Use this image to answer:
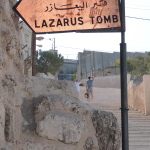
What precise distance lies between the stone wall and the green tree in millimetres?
22106

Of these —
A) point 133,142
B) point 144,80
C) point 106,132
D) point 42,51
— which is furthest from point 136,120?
point 42,51

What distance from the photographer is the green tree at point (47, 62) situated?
3545 centimetres

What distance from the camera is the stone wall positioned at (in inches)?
477

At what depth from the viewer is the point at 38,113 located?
105 inches

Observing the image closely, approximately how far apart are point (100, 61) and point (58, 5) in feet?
132

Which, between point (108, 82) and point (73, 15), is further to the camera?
point (108, 82)

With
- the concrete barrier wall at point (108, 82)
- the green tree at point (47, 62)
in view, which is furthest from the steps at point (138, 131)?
the green tree at point (47, 62)

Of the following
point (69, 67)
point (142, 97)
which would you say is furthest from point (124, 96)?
point (69, 67)

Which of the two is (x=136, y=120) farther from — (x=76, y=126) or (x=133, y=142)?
(x=76, y=126)

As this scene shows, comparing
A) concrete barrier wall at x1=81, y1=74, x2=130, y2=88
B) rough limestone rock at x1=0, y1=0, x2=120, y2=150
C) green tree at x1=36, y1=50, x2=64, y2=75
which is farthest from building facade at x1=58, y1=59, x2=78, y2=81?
rough limestone rock at x1=0, y1=0, x2=120, y2=150

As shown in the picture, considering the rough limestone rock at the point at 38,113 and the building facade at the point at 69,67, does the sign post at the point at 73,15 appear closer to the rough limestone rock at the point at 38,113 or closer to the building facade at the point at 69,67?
the rough limestone rock at the point at 38,113

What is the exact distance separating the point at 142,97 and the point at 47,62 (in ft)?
79.8

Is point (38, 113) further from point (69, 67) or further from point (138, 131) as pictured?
point (69, 67)

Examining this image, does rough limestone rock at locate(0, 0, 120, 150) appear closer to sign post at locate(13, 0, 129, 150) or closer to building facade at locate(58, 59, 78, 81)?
sign post at locate(13, 0, 129, 150)
